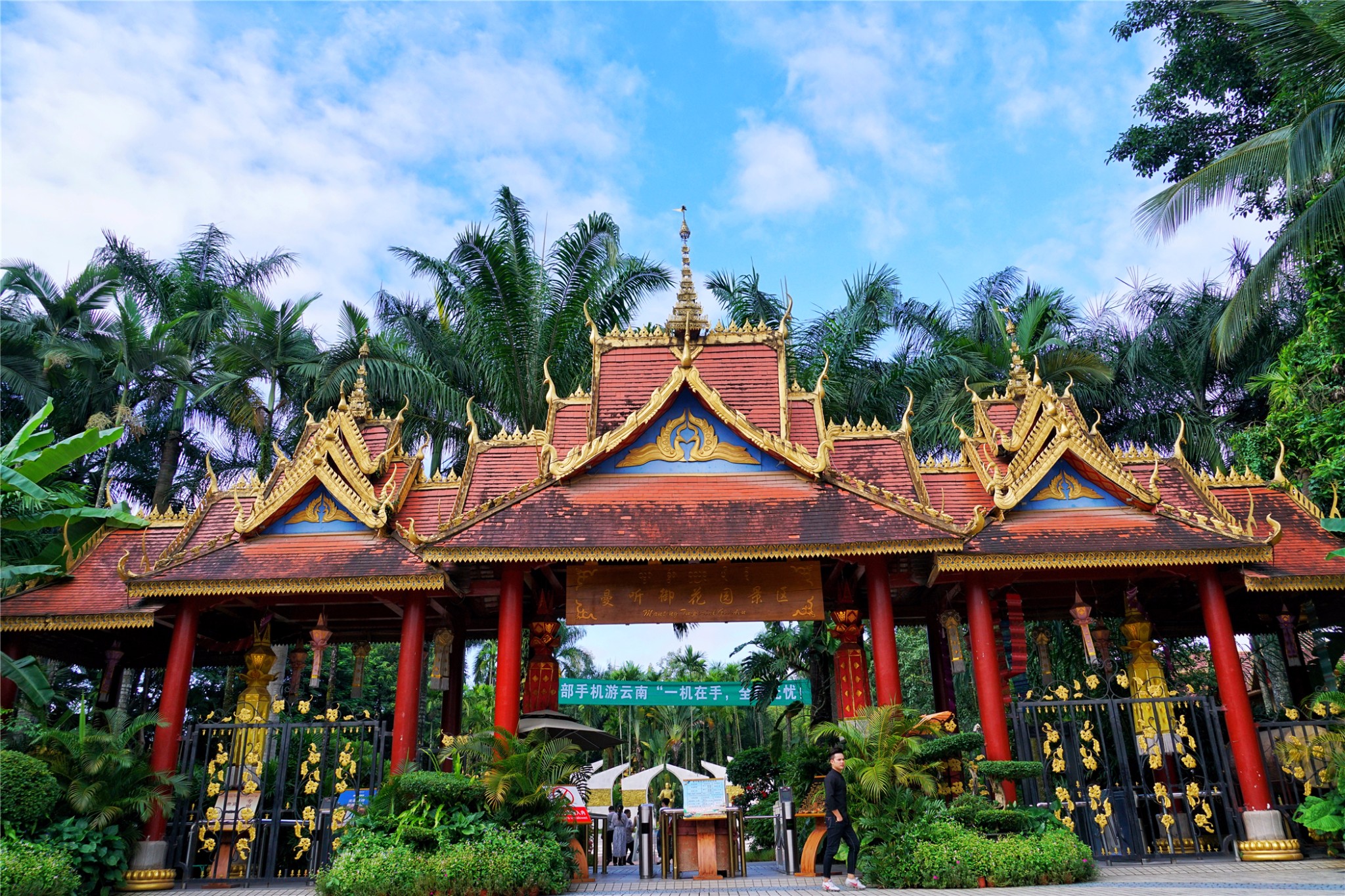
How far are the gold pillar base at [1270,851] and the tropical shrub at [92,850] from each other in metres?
13.6

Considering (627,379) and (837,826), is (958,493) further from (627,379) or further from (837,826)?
(837,826)

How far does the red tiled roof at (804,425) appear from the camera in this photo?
15.6 meters

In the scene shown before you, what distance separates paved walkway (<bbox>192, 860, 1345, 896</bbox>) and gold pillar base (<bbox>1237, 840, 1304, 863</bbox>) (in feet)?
0.68

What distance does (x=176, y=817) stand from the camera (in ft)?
39.8

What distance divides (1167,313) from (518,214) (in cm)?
1867

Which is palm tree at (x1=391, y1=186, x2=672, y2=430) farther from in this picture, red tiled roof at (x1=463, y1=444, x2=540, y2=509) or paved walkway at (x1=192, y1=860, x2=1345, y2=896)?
paved walkway at (x1=192, y1=860, x2=1345, y2=896)

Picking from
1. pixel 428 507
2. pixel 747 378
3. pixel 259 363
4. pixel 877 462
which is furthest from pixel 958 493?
pixel 259 363

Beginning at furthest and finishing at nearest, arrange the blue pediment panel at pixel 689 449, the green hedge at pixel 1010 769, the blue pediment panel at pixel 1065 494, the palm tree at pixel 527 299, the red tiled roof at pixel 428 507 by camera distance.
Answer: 1. the palm tree at pixel 527 299
2. the red tiled roof at pixel 428 507
3. the blue pediment panel at pixel 689 449
4. the blue pediment panel at pixel 1065 494
5. the green hedge at pixel 1010 769

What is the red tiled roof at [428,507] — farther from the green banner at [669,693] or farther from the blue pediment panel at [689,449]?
the green banner at [669,693]

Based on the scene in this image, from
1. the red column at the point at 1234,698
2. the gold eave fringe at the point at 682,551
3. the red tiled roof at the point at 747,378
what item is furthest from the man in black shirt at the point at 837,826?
the red tiled roof at the point at 747,378

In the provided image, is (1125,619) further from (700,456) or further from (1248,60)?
(1248,60)

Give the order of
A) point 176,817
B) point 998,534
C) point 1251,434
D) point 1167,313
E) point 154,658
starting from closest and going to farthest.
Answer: point 176,817 < point 998,534 < point 154,658 < point 1251,434 < point 1167,313

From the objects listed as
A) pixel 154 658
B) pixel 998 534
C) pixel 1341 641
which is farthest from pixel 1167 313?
pixel 154 658

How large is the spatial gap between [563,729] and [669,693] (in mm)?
5035
